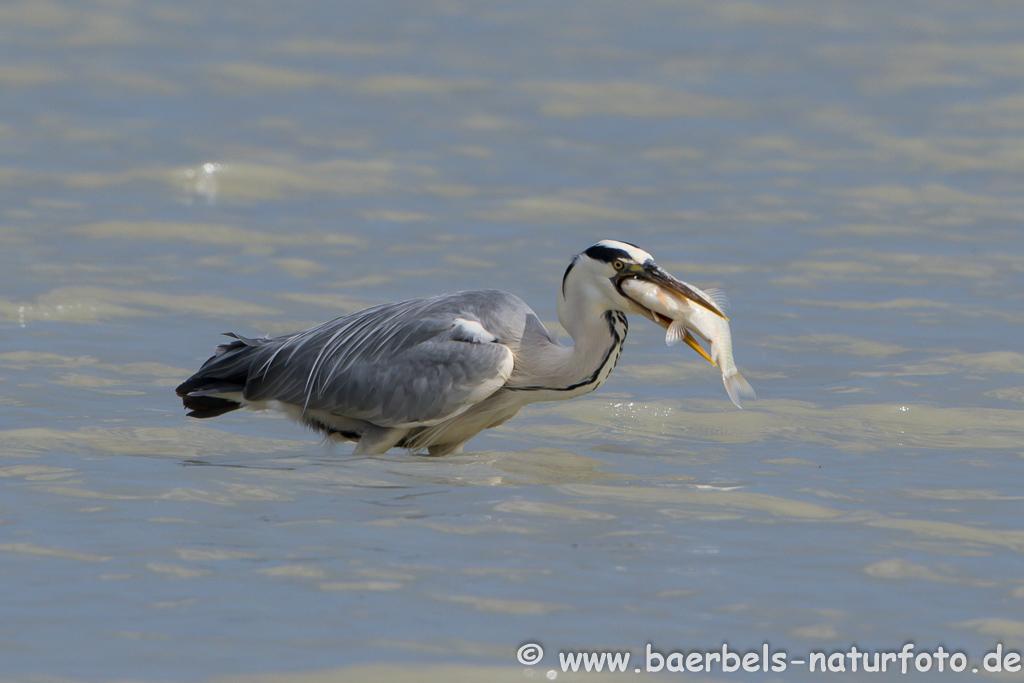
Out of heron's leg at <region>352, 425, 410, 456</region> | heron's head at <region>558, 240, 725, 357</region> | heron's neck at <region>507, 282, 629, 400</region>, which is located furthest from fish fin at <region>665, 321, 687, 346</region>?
heron's leg at <region>352, 425, 410, 456</region>

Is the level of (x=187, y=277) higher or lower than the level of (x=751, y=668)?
higher

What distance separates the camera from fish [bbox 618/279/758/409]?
722 centimetres

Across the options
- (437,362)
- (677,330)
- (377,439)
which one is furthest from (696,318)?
(377,439)

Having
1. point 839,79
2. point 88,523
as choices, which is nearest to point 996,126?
point 839,79

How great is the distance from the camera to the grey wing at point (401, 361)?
7.91 metres

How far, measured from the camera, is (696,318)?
7.38 meters

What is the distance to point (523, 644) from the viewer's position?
4.91 meters

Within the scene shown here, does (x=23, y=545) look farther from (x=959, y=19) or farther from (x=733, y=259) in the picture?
(x=959, y=19)

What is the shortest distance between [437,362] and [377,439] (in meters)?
0.66

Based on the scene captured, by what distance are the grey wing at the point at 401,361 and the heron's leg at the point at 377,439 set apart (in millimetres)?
95

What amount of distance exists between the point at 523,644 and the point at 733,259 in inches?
364

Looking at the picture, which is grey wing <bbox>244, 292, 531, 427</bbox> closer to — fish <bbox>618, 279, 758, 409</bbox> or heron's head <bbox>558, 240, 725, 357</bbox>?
heron's head <bbox>558, 240, 725, 357</bbox>

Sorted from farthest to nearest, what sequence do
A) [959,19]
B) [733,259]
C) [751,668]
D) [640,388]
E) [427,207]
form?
[959,19] < [427,207] < [733,259] < [640,388] < [751,668]

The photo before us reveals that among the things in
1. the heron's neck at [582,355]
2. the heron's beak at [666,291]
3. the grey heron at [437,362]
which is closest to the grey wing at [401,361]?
the grey heron at [437,362]
